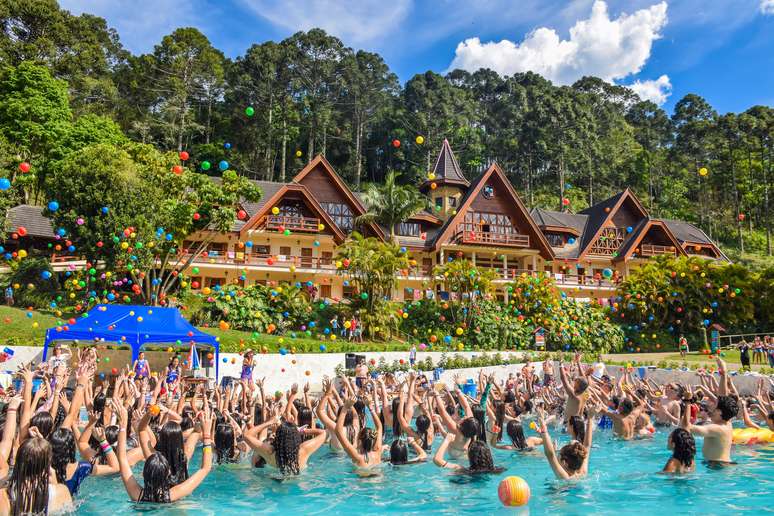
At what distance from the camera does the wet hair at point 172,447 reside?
627 centimetres

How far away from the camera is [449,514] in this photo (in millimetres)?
7738

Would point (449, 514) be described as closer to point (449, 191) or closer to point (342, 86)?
point (449, 191)

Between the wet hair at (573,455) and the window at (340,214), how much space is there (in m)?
36.0

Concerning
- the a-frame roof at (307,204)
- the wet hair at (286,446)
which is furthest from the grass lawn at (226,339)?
the wet hair at (286,446)

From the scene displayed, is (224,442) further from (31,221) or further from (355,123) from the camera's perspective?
(355,123)

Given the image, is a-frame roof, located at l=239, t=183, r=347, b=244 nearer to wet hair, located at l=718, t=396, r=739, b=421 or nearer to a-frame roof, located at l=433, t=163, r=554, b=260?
a-frame roof, located at l=433, t=163, r=554, b=260

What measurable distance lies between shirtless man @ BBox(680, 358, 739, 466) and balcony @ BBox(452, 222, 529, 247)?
34782mm

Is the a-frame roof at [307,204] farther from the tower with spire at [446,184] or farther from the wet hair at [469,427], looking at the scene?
the wet hair at [469,427]

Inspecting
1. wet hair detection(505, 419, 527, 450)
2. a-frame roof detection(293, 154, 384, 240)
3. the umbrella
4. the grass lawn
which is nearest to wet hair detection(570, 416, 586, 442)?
wet hair detection(505, 419, 527, 450)

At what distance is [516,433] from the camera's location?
990 centimetres

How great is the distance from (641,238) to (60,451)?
46962mm

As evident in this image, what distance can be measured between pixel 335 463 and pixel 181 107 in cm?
5347

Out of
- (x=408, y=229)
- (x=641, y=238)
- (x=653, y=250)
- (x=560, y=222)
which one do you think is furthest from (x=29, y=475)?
(x=653, y=250)

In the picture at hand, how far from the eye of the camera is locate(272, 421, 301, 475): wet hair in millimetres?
7664
